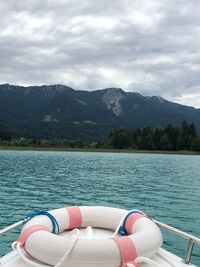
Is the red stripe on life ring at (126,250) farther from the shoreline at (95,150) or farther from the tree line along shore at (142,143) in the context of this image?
the tree line along shore at (142,143)

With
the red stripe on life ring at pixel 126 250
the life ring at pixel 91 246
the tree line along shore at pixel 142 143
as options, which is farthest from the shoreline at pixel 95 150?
the red stripe on life ring at pixel 126 250

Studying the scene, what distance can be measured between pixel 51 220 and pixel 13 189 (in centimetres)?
2324

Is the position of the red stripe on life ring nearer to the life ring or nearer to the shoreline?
the life ring

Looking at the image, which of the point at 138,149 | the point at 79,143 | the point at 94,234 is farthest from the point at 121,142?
the point at 94,234

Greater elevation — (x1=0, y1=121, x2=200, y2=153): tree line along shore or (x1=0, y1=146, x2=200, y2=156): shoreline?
(x1=0, y1=121, x2=200, y2=153): tree line along shore

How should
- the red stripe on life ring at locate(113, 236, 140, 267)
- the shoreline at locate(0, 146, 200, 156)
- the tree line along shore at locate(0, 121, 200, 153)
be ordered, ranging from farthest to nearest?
the tree line along shore at locate(0, 121, 200, 153)
the shoreline at locate(0, 146, 200, 156)
the red stripe on life ring at locate(113, 236, 140, 267)

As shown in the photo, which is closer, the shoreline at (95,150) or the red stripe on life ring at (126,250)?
the red stripe on life ring at (126,250)

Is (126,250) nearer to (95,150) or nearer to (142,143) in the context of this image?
(142,143)

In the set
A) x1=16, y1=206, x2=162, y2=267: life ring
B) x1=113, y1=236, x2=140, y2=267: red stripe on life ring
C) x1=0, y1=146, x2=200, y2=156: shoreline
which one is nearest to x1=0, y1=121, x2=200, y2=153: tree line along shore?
x1=0, y1=146, x2=200, y2=156: shoreline

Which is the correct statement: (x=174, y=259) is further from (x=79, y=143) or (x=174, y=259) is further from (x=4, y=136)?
(x=4, y=136)

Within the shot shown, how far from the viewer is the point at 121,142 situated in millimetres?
150875

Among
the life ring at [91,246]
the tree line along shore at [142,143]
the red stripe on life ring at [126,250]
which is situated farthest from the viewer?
the tree line along shore at [142,143]

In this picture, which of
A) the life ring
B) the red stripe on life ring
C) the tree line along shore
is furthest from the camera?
the tree line along shore

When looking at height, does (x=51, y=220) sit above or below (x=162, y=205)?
above
